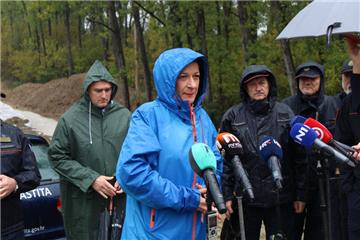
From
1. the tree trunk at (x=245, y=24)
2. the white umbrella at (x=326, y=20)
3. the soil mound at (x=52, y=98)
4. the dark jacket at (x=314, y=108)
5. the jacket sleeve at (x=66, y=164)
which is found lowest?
the jacket sleeve at (x=66, y=164)

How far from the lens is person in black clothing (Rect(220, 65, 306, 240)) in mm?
4188

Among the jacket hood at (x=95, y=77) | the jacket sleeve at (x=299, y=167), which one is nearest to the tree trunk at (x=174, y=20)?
the jacket hood at (x=95, y=77)

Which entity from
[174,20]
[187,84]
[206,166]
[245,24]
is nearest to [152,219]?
[206,166]

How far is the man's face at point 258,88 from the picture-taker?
14.4 ft

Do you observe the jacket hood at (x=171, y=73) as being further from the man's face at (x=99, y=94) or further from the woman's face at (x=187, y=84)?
the man's face at (x=99, y=94)

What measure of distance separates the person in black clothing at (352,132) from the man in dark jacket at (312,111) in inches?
35.8

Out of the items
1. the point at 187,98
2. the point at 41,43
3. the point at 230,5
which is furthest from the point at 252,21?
the point at 41,43

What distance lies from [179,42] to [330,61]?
10.2 metres

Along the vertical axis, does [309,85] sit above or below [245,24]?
below

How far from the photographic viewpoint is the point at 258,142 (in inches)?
166

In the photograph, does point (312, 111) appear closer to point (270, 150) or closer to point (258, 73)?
point (258, 73)

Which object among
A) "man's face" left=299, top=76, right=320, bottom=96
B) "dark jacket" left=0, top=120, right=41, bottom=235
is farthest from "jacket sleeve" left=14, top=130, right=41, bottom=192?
"man's face" left=299, top=76, right=320, bottom=96

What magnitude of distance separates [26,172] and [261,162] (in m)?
1.93

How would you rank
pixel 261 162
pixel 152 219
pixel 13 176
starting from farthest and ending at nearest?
pixel 261 162, pixel 13 176, pixel 152 219
